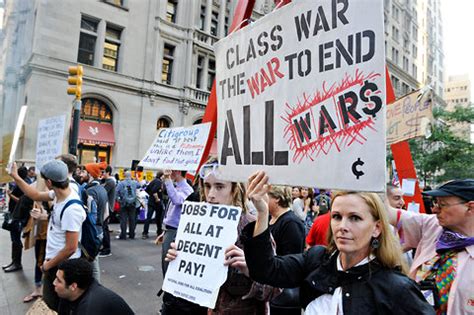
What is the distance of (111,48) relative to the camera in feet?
69.0

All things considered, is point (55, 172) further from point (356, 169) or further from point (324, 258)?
point (356, 169)

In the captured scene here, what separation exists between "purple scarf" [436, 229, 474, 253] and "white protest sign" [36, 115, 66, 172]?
5.18 m

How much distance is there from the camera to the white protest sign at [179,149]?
141 inches

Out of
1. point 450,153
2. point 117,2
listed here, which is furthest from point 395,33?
point 117,2

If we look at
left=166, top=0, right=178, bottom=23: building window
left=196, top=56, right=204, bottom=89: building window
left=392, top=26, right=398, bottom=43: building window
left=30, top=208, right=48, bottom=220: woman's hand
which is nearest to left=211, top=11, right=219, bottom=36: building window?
left=196, top=56, right=204, bottom=89: building window

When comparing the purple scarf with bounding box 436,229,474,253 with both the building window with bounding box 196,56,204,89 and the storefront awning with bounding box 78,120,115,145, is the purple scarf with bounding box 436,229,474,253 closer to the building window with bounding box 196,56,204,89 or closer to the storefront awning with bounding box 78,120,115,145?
the storefront awning with bounding box 78,120,115,145

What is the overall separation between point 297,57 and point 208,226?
1.26 m

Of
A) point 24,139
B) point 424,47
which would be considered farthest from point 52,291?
point 424,47

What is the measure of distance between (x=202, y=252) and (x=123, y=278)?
4.48 meters

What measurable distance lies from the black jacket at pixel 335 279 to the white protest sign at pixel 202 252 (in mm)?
372

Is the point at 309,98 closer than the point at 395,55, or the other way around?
the point at 309,98

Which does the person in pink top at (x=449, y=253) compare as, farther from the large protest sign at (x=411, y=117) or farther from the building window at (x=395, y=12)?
the building window at (x=395, y=12)

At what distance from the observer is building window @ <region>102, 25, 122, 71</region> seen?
20.8m

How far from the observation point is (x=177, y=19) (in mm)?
24000
